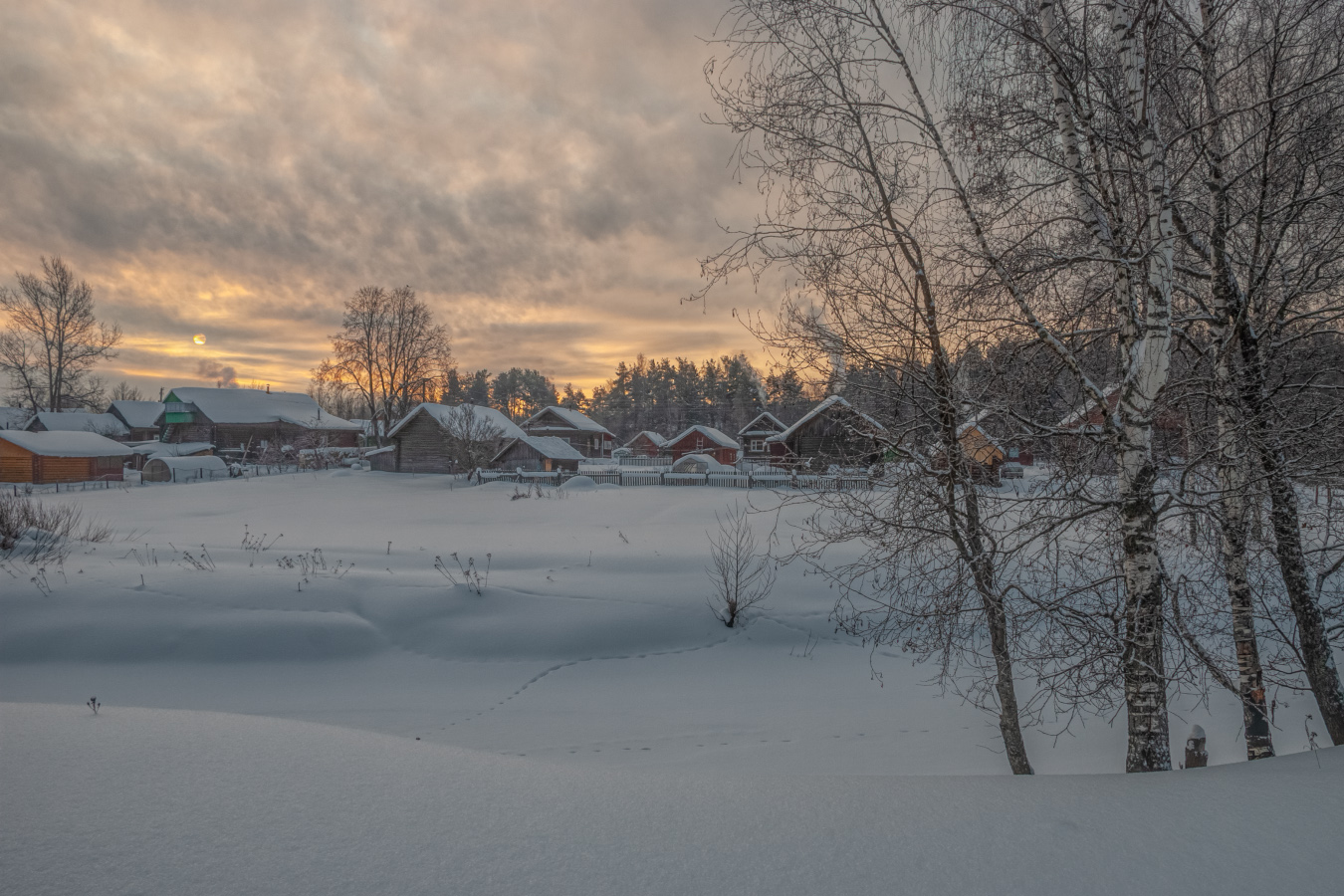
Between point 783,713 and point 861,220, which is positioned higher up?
point 861,220

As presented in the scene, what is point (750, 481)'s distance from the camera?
25188 millimetres

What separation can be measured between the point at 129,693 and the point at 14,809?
549 cm

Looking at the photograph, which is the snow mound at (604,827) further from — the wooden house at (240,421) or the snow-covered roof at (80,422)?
the snow-covered roof at (80,422)

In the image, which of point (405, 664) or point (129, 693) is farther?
point (405, 664)

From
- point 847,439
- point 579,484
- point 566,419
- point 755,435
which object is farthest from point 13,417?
point 847,439

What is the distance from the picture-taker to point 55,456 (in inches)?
1210

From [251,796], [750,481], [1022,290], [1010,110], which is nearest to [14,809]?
[251,796]

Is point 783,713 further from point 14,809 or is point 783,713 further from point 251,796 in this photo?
point 14,809

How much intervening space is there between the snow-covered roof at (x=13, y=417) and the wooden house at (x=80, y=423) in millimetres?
5237

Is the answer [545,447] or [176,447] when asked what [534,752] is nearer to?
[545,447]

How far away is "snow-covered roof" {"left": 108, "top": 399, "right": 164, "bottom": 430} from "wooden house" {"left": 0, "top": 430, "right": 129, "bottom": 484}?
80.6 ft

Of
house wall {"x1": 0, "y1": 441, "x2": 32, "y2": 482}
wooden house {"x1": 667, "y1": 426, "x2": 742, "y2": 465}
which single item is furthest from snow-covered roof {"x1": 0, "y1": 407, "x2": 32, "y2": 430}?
wooden house {"x1": 667, "y1": 426, "x2": 742, "y2": 465}

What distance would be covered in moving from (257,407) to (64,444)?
2054cm

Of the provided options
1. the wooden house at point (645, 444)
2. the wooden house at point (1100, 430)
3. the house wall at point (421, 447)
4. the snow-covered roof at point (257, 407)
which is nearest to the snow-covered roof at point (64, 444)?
the house wall at point (421, 447)
